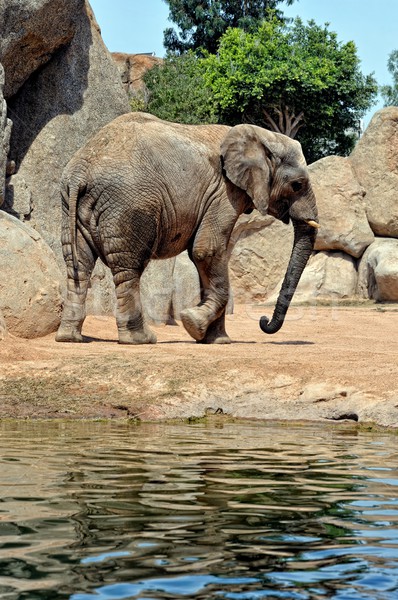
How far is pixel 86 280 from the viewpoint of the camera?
11578mm

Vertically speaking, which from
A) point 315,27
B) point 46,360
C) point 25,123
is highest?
point 315,27

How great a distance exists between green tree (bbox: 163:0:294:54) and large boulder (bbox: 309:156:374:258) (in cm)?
2092

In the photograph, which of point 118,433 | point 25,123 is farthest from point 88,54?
point 118,433

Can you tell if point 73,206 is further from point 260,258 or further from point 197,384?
point 260,258

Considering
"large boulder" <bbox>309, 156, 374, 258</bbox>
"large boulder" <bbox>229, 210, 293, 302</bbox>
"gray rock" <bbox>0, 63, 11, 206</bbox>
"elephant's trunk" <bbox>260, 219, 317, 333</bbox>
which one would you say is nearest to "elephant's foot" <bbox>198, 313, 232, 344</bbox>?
"elephant's trunk" <bbox>260, 219, 317, 333</bbox>

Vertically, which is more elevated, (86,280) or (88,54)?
(88,54)

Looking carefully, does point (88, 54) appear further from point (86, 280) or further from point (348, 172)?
point (348, 172)

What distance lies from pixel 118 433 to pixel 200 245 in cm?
445

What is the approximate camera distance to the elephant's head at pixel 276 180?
459 inches

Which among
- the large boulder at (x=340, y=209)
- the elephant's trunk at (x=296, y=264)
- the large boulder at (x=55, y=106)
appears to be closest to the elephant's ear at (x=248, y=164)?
the elephant's trunk at (x=296, y=264)

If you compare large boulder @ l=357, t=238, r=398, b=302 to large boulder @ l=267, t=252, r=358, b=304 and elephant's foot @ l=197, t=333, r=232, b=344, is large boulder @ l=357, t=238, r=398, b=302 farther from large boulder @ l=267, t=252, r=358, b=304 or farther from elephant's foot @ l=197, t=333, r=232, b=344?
elephant's foot @ l=197, t=333, r=232, b=344

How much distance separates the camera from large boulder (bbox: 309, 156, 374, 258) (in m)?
23.7

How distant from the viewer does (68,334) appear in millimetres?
11562

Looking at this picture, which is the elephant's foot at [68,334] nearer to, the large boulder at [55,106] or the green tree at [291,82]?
the large boulder at [55,106]
